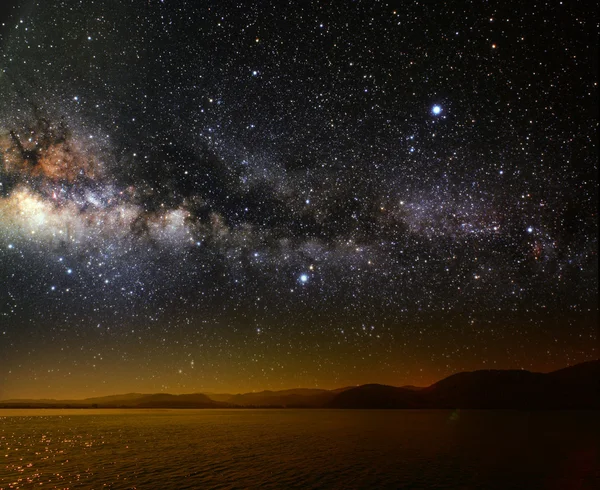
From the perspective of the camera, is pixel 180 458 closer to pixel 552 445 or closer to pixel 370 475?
pixel 370 475

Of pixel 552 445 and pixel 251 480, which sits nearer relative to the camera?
pixel 251 480

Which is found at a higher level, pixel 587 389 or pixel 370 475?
pixel 370 475

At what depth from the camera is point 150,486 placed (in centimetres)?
1717

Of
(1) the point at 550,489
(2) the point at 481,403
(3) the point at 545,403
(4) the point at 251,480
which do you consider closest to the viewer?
(1) the point at 550,489

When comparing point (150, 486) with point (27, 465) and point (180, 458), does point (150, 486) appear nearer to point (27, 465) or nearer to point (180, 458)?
point (180, 458)

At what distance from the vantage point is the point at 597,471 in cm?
2109

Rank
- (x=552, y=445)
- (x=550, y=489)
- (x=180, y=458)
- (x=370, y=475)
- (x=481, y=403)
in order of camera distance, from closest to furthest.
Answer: (x=550, y=489), (x=370, y=475), (x=180, y=458), (x=552, y=445), (x=481, y=403)

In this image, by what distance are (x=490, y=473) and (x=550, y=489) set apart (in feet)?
12.0

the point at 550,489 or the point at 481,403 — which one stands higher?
the point at 550,489

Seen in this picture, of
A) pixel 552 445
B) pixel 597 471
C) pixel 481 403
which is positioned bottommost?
pixel 481 403

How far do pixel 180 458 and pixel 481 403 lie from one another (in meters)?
217

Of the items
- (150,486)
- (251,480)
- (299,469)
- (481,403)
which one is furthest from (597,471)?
(481,403)

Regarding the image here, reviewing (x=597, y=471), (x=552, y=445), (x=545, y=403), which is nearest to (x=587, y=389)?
(x=545, y=403)

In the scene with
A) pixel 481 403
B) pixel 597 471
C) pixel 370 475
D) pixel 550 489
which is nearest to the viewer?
pixel 550 489
